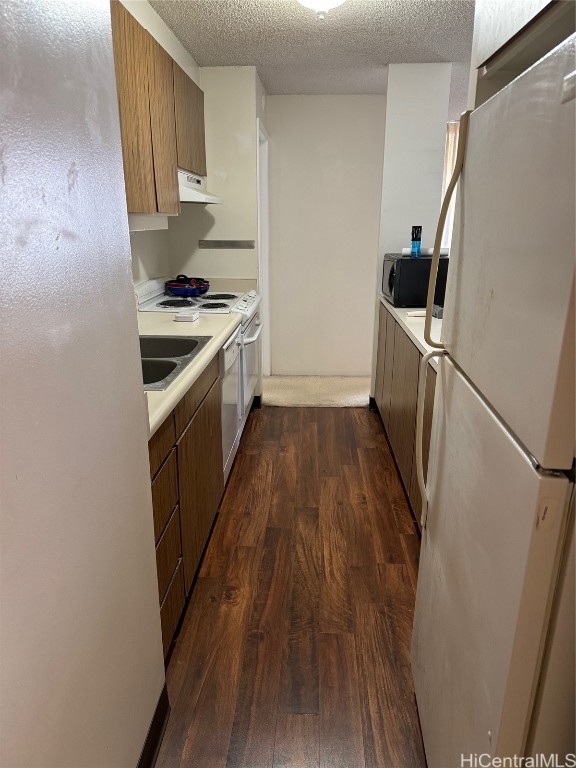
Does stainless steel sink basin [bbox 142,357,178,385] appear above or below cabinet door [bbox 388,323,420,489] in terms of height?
above

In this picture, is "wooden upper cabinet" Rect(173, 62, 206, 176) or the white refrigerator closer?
the white refrigerator

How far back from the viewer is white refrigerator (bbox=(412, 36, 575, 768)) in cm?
66

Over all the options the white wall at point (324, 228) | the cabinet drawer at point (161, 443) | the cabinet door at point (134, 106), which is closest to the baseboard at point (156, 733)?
the cabinet drawer at point (161, 443)

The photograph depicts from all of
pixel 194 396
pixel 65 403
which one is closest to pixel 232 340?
pixel 194 396

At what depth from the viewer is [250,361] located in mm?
3572

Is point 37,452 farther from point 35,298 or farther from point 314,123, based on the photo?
point 314,123

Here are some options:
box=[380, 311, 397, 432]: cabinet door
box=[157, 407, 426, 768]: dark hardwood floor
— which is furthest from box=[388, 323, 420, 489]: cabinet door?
box=[157, 407, 426, 768]: dark hardwood floor

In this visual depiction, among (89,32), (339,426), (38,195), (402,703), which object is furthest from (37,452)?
(339,426)

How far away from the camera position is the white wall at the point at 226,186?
3.54 meters

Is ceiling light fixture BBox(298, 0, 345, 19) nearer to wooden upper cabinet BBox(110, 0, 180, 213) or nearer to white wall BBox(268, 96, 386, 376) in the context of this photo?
wooden upper cabinet BBox(110, 0, 180, 213)

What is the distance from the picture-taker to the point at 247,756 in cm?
143

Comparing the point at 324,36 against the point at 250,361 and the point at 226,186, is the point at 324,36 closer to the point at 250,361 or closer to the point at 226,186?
the point at 226,186

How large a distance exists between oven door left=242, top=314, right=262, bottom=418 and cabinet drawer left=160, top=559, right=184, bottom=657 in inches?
61.8

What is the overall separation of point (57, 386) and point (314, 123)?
13.9 feet
